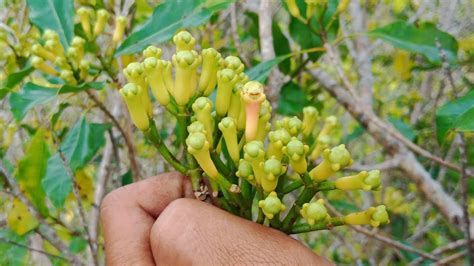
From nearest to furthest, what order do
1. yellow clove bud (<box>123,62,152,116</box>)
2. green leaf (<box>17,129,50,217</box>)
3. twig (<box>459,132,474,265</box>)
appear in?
yellow clove bud (<box>123,62,152,116</box>), twig (<box>459,132,474,265</box>), green leaf (<box>17,129,50,217</box>)

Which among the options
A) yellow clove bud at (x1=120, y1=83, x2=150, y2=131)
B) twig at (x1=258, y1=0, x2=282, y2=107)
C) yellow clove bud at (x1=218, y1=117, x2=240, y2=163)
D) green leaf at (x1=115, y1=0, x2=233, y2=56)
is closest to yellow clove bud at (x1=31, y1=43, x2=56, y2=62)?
green leaf at (x1=115, y1=0, x2=233, y2=56)

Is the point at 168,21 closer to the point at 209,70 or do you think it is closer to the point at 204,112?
the point at 209,70

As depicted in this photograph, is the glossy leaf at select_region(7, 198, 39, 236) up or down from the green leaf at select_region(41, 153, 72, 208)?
down

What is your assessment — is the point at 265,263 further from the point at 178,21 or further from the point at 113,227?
the point at 178,21

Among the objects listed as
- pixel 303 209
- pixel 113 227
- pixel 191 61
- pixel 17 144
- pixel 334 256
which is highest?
pixel 191 61

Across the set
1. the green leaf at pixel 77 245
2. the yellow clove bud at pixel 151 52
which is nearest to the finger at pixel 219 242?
the yellow clove bud at pixel 151 52

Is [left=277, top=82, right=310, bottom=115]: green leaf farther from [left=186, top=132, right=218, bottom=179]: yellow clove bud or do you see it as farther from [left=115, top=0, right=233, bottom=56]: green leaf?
[left=186, top=132, right=218, bottom=179]: yellow clove bud

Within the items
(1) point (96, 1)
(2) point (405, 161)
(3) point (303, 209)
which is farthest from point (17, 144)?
(3) point (303, 209)

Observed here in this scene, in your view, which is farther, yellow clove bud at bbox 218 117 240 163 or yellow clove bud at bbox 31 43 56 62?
yellow clove bud at bbox 31 43 56 62
